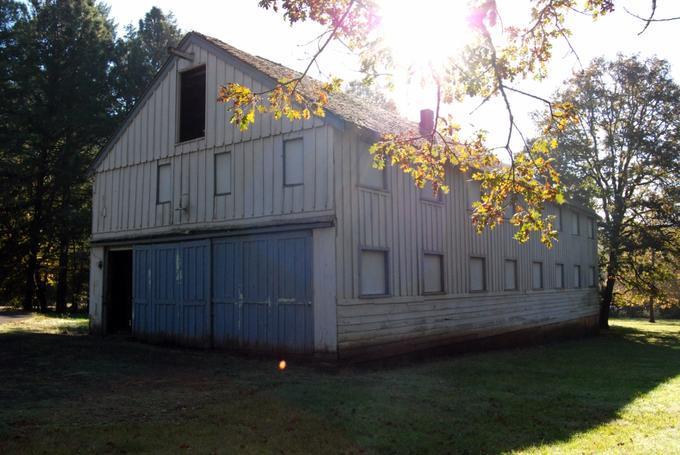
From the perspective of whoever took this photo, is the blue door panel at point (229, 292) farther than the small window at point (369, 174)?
No

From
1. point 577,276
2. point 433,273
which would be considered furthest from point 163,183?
point 577,276

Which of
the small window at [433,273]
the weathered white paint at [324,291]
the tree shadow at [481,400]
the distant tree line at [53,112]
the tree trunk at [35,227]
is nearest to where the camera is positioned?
the tree shadow at [481,400]

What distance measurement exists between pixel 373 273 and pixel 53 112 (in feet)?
86.6

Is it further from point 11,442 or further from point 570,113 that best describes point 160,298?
point 570,113

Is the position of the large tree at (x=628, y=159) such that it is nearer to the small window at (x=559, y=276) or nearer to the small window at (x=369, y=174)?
the small window at (x=559, y=276)

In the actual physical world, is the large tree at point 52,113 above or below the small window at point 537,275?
above

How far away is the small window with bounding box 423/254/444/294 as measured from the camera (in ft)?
54.3

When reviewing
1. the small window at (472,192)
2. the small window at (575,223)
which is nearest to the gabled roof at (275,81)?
the small window at (472,192)

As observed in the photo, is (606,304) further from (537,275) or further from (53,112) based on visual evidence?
(53,112)

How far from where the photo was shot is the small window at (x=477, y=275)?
18955 mm

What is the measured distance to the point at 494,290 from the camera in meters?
20.1

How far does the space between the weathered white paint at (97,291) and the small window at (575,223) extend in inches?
845

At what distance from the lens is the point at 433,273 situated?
17.0 m

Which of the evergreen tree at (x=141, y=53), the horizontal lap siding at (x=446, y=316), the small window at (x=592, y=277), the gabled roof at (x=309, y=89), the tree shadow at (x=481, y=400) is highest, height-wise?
the evergreen tree at (x=141, y=53)
